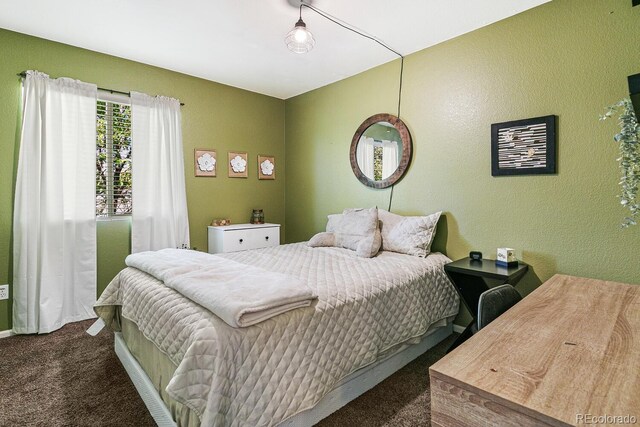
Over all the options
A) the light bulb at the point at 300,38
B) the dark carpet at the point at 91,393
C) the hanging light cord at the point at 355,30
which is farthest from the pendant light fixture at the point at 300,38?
the dark carpet at the point at 91,393

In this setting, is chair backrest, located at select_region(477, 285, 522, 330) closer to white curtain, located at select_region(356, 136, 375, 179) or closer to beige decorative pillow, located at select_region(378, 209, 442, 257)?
beige decorative pillow, located at select_region(378, 209, 442, 257)

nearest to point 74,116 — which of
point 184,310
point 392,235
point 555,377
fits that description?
point 184,310

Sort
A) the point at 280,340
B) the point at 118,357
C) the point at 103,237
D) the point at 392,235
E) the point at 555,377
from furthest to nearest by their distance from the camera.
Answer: the point at 103,237, the point at 392,235, the point at 118,357, the point at 280,340, the point at 555,377

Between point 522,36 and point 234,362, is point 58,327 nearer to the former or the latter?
point 234,362

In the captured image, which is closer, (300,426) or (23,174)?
(300,426)

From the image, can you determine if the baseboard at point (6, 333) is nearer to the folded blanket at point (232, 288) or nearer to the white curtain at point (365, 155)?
the folded blanket at point (232, 288)

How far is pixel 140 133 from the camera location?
126 inches

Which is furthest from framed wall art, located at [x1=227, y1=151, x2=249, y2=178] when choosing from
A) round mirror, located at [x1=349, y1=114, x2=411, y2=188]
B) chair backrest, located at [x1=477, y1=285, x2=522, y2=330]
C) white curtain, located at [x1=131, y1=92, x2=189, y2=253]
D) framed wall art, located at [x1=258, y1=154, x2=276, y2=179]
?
chair backrest, located at [x1=477, y1=285, x2=522, y2=330]

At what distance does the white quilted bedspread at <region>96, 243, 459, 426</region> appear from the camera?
47.4 inches

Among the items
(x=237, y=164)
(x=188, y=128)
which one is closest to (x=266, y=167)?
(x=237, y=164)

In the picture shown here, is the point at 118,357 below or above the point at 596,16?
below

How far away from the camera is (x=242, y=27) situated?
253 centimetres

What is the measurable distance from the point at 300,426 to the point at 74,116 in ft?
10.3

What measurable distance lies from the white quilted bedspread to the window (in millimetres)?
1332
